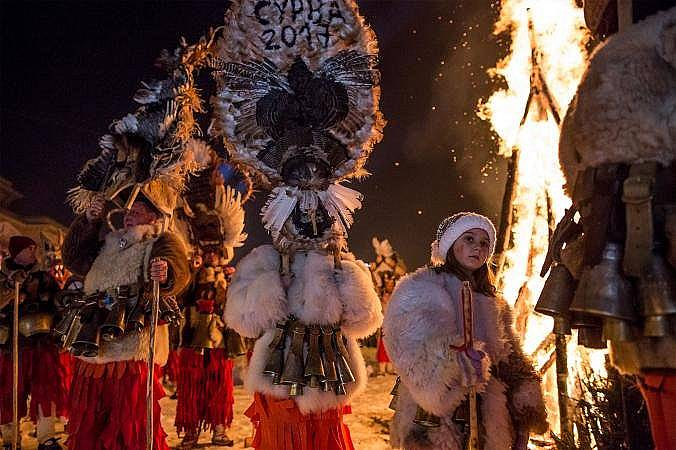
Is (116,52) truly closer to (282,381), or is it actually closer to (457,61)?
(457,61)

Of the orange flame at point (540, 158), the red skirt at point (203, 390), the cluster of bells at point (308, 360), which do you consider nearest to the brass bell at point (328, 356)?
the cluster of bells at point (308, 360)

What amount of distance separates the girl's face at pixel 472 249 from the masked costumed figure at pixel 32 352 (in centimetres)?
427

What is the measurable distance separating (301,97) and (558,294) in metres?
2.41

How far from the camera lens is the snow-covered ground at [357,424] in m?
5.38

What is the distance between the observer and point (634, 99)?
1721mm

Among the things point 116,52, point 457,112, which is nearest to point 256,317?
point 116,52

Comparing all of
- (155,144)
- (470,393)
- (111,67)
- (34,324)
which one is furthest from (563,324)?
(111,67)

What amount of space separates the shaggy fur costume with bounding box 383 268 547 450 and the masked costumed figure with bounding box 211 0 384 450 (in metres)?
0.69

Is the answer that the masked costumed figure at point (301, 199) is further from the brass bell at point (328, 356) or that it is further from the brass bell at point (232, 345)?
the brass bell at point (232, 345)

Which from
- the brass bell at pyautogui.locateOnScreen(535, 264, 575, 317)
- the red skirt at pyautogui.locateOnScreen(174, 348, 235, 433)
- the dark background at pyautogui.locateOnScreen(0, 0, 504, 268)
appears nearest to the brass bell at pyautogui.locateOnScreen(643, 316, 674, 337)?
the brass bell at pyautogui.locateOnScreen(535, 264, 575, 317)

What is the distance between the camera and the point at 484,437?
2.35m

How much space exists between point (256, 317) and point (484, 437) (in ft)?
4.94

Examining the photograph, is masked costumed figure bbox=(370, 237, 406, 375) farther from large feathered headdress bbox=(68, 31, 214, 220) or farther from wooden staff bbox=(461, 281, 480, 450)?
wooden staff bbox=(461, 281, 480, 450)

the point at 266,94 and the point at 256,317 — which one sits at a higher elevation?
the point at 266,94
